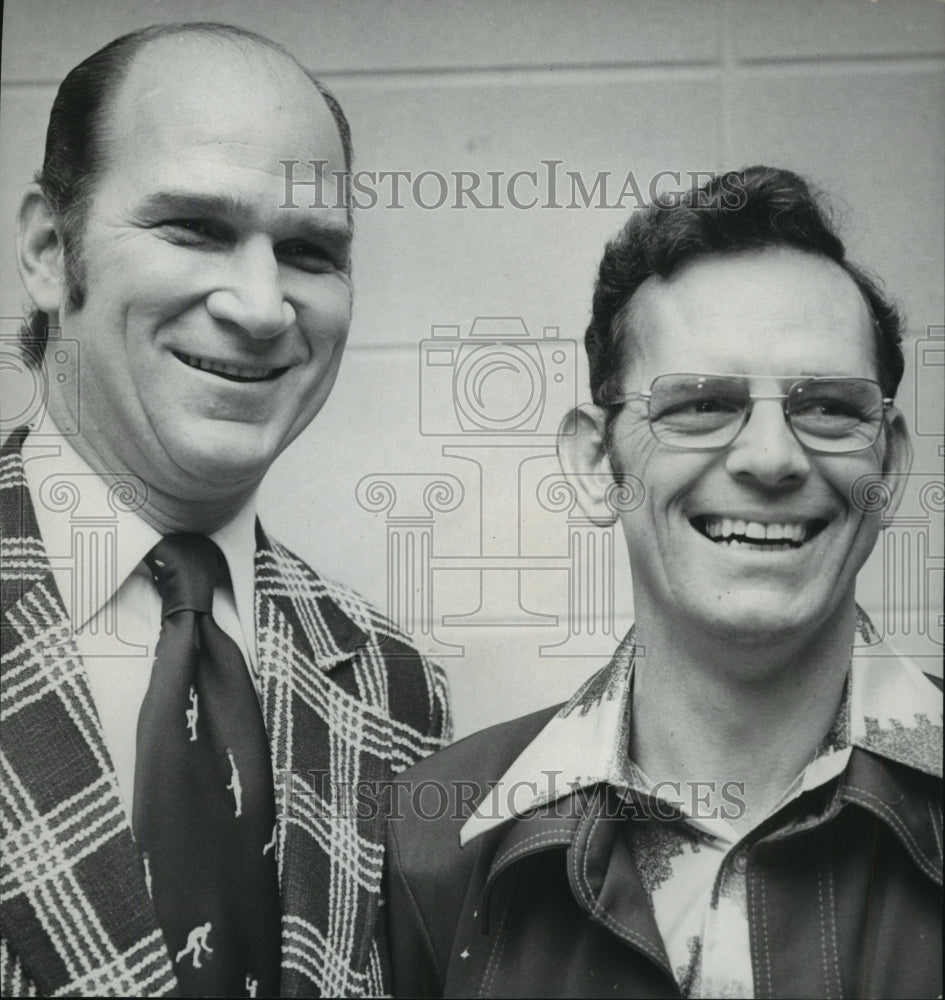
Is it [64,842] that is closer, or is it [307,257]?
[64,842]

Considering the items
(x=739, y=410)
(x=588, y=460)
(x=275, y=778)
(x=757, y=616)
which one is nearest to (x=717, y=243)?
(x=739, y=410)

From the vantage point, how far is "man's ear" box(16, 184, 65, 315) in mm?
2275

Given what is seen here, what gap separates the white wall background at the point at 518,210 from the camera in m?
2.28

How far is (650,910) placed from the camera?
2.06 meters

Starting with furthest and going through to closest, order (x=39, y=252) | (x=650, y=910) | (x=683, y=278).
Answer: (x=39, y=252) < (x=683, y=278) < (x=650, y=910)

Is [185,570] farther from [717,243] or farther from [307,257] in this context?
[717,243]

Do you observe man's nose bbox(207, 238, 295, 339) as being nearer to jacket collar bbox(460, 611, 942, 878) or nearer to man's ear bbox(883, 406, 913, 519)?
jacket collar bbox(460, 611, 942, 878)

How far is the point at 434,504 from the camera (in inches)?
90.7

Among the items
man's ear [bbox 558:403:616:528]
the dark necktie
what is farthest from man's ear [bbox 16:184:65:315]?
man's ear [bbox 558:403:616:528]

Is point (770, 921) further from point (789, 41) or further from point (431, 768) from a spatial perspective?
point (789, 41)

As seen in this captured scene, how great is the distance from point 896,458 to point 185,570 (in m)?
1.16

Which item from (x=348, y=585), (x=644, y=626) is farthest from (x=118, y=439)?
(x=644, y=626)

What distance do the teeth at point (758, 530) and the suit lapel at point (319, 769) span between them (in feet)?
2.03

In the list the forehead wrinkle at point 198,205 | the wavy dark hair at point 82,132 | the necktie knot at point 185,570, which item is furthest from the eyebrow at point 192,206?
the necktie knot at point 185,570
